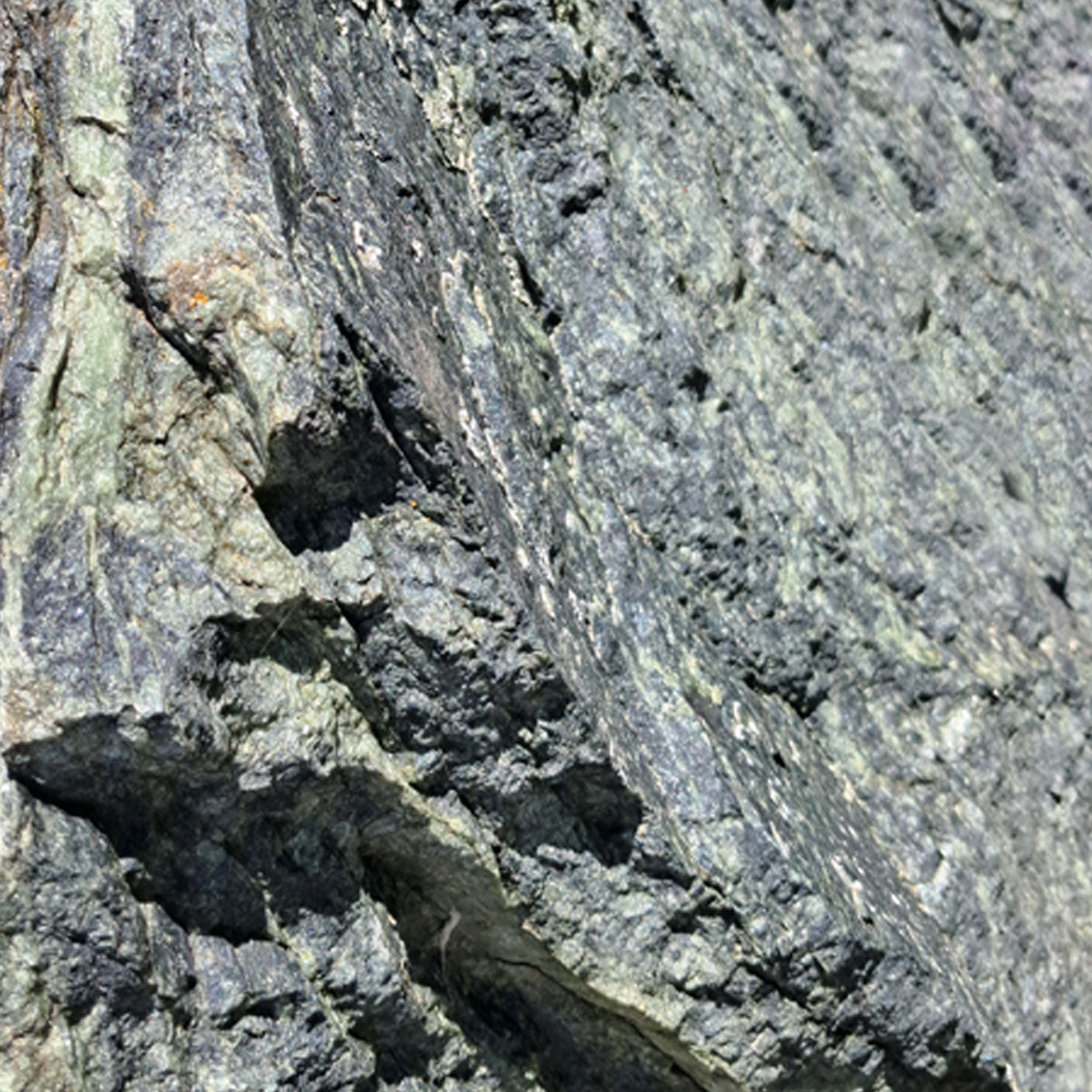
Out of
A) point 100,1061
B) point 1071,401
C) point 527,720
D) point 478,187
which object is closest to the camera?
point 100,1061

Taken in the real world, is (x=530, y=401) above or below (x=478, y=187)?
below

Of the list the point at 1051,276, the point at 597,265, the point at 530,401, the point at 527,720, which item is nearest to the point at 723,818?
the point at 527,720

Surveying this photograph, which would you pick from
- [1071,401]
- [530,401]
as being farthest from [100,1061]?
[1071,401]

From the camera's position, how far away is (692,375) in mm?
3609

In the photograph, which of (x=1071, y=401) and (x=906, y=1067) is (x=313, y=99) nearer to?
(x=906, y=1067)

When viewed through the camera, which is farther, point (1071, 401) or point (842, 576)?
point (1071, 401)

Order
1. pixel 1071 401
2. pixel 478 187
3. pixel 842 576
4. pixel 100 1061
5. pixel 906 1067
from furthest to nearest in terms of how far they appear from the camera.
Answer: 1. pixel 1071 401
2. pixel 842 576
3. pixel 478 187
4. pixel 906 1067
5. pixel 100 1061

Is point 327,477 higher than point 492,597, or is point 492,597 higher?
point 327,477

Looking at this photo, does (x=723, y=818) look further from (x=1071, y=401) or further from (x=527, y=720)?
(x=1071, y=401)

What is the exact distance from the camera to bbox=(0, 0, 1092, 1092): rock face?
2.43 m

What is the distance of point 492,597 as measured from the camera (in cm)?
268

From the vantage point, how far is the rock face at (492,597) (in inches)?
95.8

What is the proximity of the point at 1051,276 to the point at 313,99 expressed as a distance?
2.93 meters

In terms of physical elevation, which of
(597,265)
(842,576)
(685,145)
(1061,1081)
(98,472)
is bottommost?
(1061,1081)
